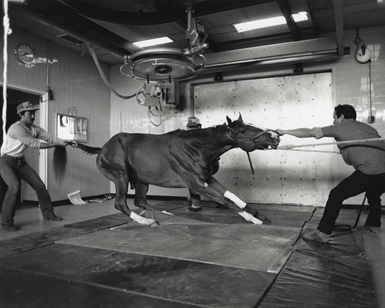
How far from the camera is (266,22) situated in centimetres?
632

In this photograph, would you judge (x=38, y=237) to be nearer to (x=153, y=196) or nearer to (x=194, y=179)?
(x=194, y=179)

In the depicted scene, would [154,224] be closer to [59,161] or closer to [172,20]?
[59,161]

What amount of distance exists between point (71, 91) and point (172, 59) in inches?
185

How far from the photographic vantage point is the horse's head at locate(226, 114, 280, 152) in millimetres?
4020

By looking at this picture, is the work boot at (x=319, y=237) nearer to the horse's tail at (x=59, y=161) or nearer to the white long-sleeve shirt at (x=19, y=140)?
the horse's tail at (x=59, y=161)

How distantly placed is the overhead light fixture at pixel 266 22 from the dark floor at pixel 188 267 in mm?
3976

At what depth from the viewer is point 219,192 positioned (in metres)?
4.30

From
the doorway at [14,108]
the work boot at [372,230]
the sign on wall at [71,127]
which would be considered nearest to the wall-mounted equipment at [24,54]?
the doorway at [14,108]

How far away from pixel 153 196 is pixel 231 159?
7.67 feet

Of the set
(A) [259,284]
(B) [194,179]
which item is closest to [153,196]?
(B) [194,179]

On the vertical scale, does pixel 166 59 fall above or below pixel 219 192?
above

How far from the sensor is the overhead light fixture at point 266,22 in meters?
6.10

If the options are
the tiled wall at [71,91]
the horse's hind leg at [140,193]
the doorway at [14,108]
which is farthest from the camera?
the doorway at [14,108]

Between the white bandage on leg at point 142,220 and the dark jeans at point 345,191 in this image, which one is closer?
the dark jeans at point 345,191
